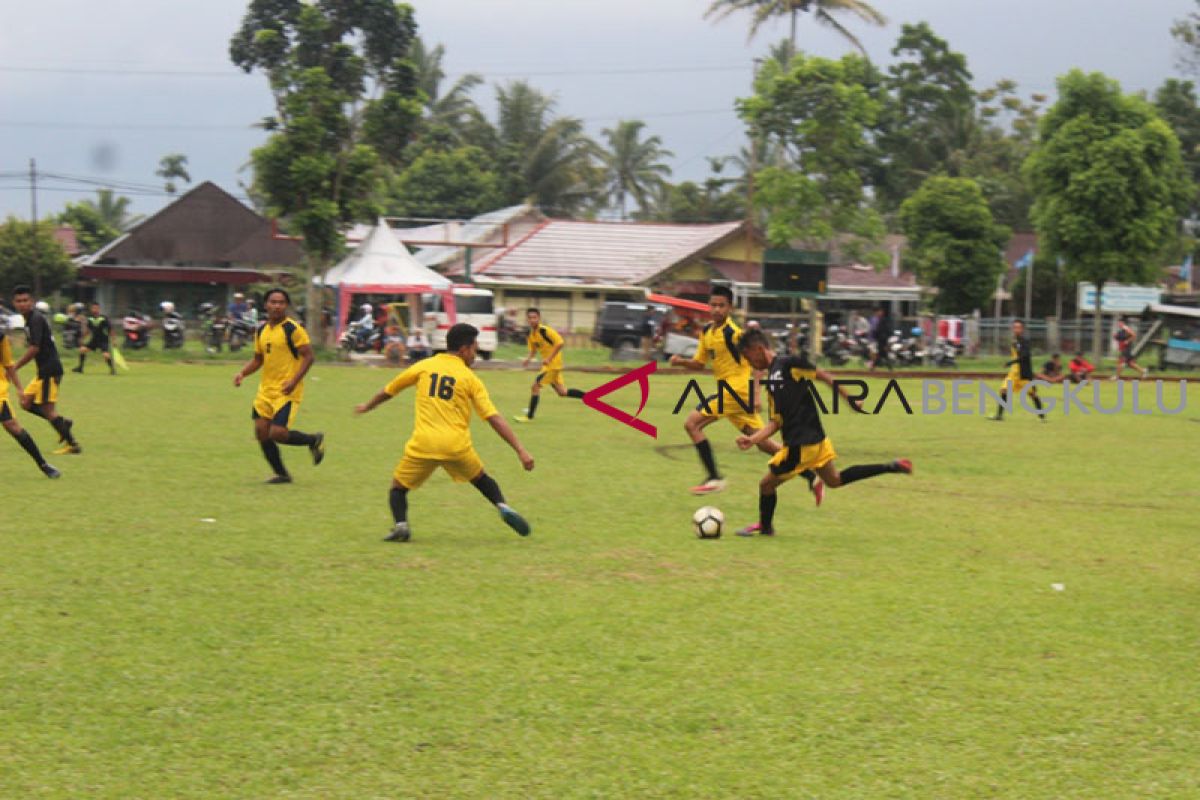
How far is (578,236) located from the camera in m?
55.2

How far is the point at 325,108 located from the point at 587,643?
32.7m

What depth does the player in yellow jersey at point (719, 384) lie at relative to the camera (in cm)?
1255

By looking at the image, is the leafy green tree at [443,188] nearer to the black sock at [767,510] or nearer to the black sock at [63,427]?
the black sock at [63,427]

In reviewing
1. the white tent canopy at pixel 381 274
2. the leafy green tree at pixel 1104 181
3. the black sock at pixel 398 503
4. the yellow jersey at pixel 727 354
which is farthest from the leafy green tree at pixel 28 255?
the black sock at pixel 398 503

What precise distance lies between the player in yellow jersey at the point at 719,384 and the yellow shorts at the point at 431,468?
11.6ft

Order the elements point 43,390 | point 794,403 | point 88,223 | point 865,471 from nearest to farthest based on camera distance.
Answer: point 794,403, point 865,471, point 43,390, point 88,223

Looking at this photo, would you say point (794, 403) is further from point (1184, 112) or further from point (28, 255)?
point (1184, 112)

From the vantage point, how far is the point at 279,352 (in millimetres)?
12297

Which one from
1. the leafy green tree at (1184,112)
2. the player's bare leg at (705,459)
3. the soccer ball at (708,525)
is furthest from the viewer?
the leafy green tree at (1184,112)

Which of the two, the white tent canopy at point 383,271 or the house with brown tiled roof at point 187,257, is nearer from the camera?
the white tent canopy at point 383,271

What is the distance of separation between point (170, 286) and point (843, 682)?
51.0m


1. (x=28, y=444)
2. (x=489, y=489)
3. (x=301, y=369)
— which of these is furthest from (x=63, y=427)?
(x=489, y=489)

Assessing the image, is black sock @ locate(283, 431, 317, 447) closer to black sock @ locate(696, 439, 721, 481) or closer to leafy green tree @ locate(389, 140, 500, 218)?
black sock @ locate(696, 439, 721, 481)

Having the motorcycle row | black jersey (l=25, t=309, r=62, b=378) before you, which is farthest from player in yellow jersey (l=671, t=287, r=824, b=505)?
the motorcycle row
